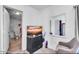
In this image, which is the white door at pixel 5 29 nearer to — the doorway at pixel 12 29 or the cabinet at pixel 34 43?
the doorway at pixel 12 29

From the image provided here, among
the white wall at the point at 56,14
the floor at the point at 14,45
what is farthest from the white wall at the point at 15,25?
the white wall at the point at 56,14

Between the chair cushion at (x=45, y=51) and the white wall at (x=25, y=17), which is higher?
the white wall at (x=25, y=17)

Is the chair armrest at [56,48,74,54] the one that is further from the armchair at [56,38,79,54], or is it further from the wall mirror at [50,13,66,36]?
the wall mirror at [50,13,66,36]

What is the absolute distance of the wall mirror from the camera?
1.80 m

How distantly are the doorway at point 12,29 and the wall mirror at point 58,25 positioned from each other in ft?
1.72

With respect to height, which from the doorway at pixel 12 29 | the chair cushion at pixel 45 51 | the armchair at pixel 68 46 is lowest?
the chair cushion at pixel 45 51

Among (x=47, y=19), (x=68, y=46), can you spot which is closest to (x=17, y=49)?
(x=47, y=19)

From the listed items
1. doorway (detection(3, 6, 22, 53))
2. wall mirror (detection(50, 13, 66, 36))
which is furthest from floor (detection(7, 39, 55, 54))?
wall mirror (detection(50, 13, 66, 36))

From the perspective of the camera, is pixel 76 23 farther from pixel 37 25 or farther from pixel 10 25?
pixel 10 25

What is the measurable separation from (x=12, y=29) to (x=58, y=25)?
2.46 feet

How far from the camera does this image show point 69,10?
1.74 metres

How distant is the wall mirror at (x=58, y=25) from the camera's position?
1.80 m
